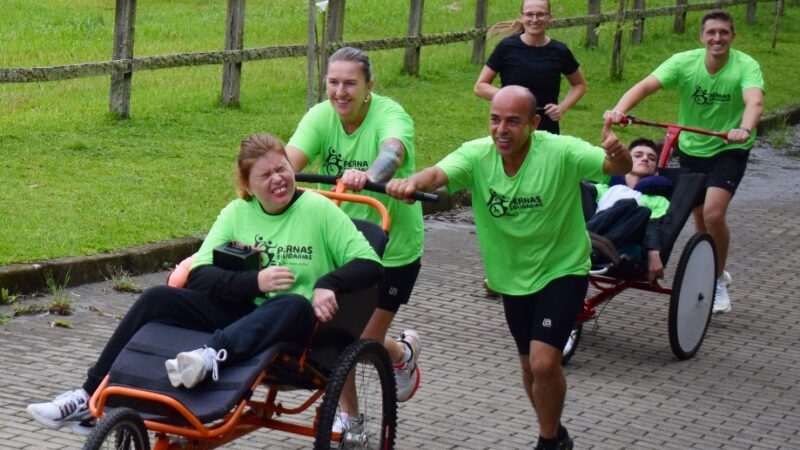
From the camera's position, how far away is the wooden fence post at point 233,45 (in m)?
15.7

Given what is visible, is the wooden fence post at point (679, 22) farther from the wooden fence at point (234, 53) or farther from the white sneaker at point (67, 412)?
the white sneaker at point (67, 412)

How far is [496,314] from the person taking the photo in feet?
31.8

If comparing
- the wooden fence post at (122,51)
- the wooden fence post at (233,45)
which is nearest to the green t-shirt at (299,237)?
the wooden fence post at (122,51)

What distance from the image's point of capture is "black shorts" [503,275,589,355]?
6.45 meters

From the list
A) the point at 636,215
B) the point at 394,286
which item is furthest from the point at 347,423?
the point at 636,215

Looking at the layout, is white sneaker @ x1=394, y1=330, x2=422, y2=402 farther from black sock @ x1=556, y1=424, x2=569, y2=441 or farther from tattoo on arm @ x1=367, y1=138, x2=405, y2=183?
tattoo on arm @ x1=367, y1=138, x2=405, y2=183

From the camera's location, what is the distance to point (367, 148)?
6805mm

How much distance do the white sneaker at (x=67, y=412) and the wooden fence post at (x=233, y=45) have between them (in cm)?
1039

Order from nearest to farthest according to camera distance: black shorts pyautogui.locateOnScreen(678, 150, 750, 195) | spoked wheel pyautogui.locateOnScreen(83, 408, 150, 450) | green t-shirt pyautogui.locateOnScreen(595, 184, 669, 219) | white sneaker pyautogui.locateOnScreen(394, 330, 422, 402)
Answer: spoked wheel pyautogui.locateOnScreen(83, 408, 150, 450) < white sneaker pyautogui.locateOnScreen(394, 330, 422, 402) < green t-shirt pyautogui.locateOnScreen(595, 184, 669, 219) < black shorts pyautogui.locateOnScreen(678, 150, 750, 195)

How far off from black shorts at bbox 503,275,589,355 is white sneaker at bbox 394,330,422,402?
25.7 inches

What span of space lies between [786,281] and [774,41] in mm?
15492

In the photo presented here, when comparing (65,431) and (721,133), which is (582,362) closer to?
(721,133)

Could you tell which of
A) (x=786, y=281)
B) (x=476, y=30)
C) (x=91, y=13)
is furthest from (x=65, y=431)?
(x=91, y=13)

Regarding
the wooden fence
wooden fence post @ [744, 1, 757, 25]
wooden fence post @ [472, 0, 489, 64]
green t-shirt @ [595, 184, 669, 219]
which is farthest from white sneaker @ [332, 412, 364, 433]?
wooden fence post @ [744, 1, 757, 25]
